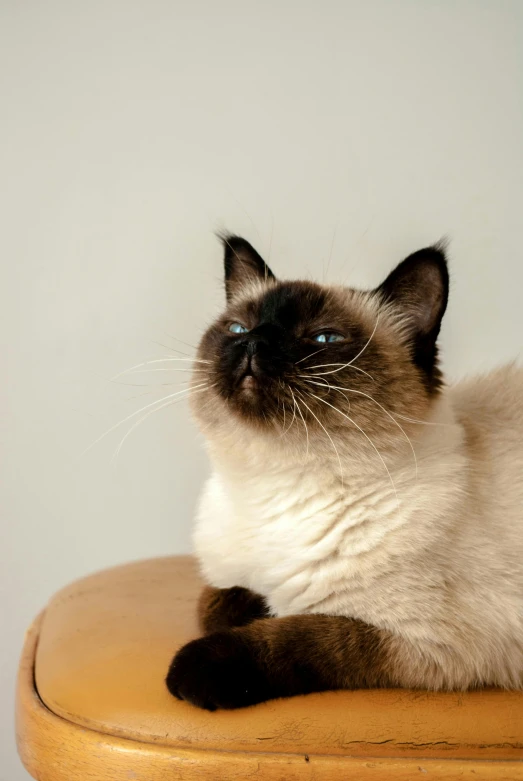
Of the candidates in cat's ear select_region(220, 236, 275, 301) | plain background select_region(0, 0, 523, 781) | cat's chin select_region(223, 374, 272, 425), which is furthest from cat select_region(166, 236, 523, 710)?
plain background select_region(0, 0, 523, 781)

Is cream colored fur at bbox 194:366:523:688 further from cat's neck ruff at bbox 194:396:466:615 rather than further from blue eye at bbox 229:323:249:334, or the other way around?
blue eye at bbox 229:323:249:334

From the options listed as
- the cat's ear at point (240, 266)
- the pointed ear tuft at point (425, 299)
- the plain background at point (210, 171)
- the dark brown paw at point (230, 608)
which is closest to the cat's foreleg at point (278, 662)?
the dark brown paw at point (230, 608)

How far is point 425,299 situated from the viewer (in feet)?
4.61

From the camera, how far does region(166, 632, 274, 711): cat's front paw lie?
1.12 m

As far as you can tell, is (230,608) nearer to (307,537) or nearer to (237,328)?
(307,537)

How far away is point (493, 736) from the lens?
1.13 meters

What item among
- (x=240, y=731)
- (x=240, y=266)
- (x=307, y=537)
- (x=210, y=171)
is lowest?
(x=240, y=731)

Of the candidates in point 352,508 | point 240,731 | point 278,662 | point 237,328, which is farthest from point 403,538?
point 237,328

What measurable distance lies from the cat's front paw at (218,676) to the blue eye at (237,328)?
1.93 feet

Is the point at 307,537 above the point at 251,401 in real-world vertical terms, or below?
below

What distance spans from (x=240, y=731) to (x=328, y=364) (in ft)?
1.90

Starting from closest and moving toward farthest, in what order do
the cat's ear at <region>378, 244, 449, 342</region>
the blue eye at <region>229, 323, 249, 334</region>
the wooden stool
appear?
1. the wooden stool
2. the cat's ear at <region>378, 244, 449, 342</region>
3. the blue eye at <region>229, 323, 249, 334</region>

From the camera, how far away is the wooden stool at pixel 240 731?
106cm

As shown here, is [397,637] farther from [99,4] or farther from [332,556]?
[99,4]
